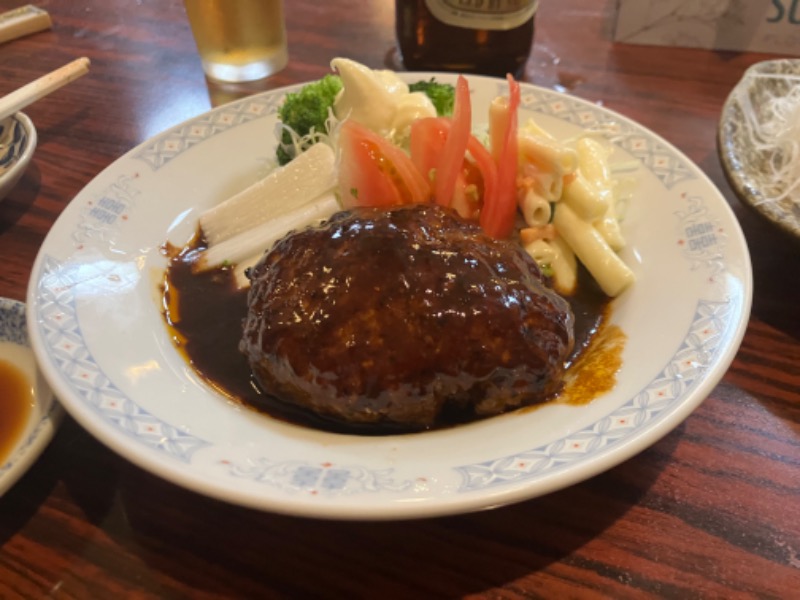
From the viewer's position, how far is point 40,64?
400cm

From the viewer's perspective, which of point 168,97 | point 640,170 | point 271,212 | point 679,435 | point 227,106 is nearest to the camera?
point 679,435

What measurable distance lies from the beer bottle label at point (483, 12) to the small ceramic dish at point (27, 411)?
2.36m

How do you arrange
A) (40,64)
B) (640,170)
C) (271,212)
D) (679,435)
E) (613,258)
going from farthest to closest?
1. (40,64)
2. (271,212)
3. (640,170)
4. (613,258)
5. (679,435)

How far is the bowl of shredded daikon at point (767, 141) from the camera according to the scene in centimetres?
228

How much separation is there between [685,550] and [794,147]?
1.95 m

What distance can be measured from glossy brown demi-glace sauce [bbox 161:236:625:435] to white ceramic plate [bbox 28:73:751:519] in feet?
0.18

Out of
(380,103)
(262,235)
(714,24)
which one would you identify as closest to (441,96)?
(380,103)

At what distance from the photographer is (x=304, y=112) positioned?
8.88 feet

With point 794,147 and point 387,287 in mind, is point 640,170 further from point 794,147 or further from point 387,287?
point 387,287

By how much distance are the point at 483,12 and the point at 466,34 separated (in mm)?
175

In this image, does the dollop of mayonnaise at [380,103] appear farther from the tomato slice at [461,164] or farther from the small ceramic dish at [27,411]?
the small ceramic dish at [27,411]

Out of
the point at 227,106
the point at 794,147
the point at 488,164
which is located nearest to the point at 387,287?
the point at 488,164

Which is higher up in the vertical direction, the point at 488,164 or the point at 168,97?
the point at 488,164

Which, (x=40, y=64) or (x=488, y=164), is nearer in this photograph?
(x=488, y=164)
